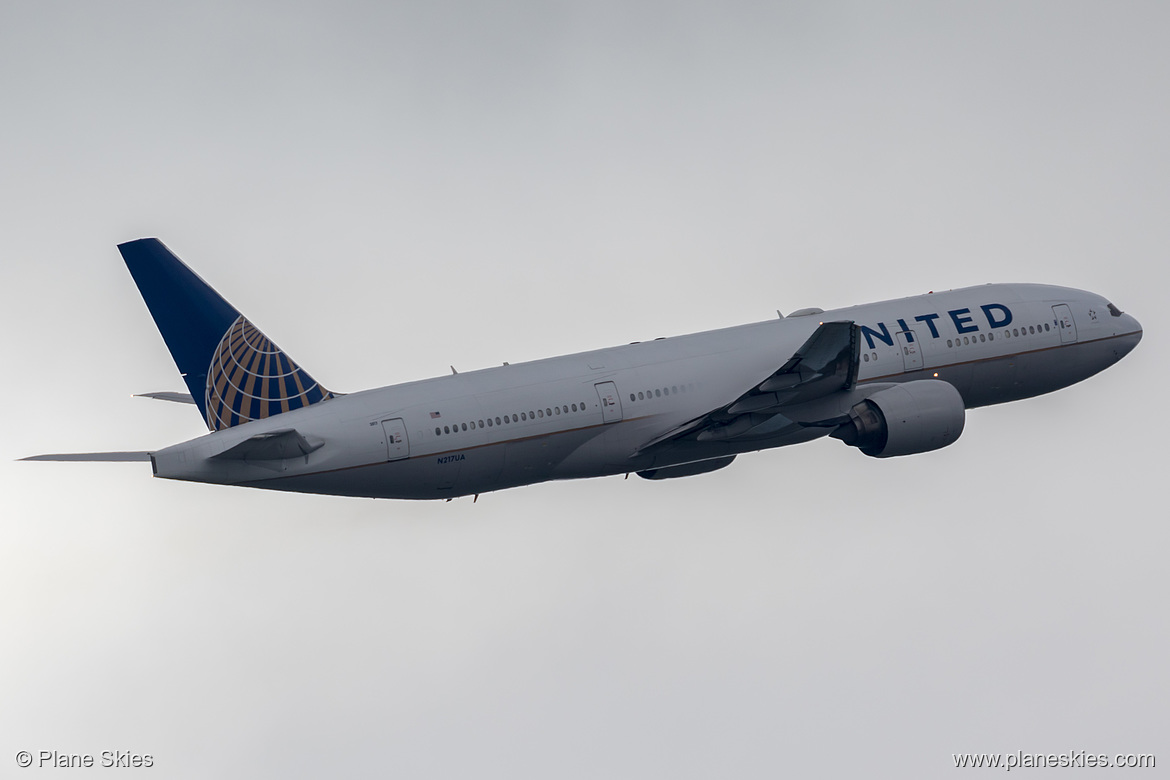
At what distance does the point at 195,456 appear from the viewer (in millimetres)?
38531

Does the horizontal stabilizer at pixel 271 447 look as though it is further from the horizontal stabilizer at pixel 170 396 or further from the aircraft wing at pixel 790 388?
the aircraft wing at pixel 790 388

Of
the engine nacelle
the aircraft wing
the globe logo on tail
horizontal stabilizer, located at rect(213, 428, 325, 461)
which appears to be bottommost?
the engine nacelle

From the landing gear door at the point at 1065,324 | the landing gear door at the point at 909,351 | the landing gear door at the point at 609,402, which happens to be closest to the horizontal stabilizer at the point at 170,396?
the landing gear door at the point at 609,402

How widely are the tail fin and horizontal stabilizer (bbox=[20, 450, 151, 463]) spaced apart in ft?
7.44

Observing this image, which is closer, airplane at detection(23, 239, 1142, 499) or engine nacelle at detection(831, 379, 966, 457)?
airplane at detection(23, 239, 1142, 499)

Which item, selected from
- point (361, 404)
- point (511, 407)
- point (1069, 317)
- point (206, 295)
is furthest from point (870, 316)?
point (206, 295)

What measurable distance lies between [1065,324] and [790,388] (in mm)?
12261

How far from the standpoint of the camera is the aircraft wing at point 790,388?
41.4 meters

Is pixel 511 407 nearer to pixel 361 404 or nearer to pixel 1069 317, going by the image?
pixel 361 404

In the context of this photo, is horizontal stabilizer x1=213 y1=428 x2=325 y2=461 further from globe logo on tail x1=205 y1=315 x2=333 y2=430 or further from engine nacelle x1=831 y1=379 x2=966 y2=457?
engine nacelle x1=831 y1=379 x2=966 y2=457

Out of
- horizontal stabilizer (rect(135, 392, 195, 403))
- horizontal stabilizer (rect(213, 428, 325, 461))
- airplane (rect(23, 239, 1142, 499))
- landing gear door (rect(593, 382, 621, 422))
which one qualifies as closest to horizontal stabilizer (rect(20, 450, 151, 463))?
airplane (rect(23, 239, 1142, 499))

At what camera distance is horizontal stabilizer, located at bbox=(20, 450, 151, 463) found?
1459 inches

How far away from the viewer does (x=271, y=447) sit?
A: 39031 millimetres

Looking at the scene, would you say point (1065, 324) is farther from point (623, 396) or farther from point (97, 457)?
point (97, 457)
